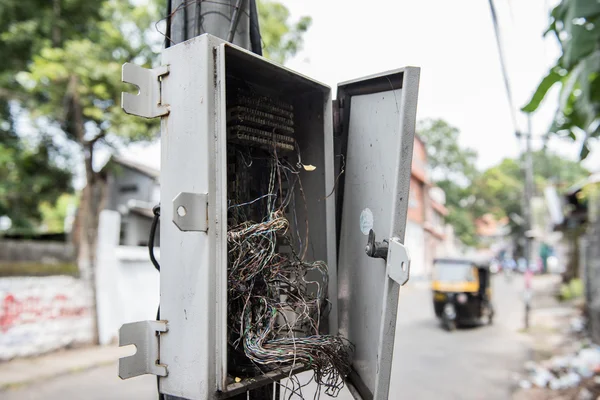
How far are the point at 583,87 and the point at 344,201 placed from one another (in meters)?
1.01

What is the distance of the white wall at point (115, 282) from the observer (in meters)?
9.77

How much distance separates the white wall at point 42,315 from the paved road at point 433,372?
137cm

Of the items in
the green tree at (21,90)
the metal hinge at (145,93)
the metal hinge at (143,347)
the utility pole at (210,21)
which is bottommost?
the metal hinge at (143,347)

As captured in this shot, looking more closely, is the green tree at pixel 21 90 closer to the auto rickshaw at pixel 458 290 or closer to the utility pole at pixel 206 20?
the utility pole at pixel 206 20

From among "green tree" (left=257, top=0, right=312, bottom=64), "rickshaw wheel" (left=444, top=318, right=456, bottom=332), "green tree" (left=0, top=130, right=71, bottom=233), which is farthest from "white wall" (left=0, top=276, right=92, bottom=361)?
"rickshaw wheel" (left=444, top=318, right=456, bottom=332)

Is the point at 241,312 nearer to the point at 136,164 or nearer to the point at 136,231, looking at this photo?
the point at 136,231

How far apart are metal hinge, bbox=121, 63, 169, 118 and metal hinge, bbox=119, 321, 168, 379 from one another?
70 cm

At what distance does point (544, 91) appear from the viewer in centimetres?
239

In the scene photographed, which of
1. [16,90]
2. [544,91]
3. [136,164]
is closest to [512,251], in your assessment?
[136,164]

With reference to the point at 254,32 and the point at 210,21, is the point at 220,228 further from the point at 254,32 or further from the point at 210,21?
A: the point at 254,32

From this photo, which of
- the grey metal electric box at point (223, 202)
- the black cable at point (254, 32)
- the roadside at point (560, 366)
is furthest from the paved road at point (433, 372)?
the black cable at point (254, 32)

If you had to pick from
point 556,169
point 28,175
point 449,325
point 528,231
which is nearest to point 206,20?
point 28,175

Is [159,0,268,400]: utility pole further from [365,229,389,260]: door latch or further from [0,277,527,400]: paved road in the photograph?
[0,277,527,400]: paved road

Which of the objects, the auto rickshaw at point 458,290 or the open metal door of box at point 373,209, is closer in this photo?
the open metal door of box at point 373,209
